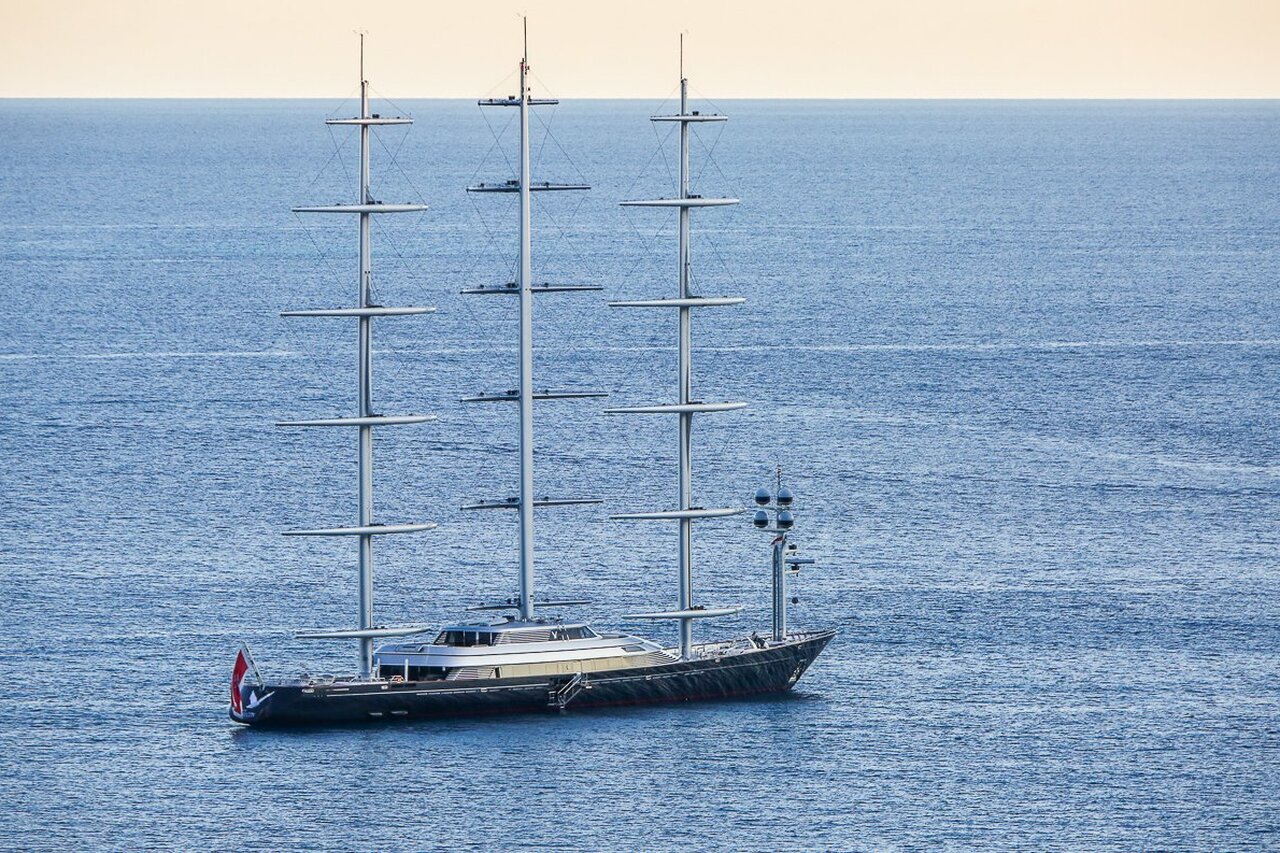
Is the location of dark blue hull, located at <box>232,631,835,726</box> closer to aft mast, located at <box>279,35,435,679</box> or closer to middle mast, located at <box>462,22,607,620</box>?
aft mast, located at <box>279,35,435,679</box>

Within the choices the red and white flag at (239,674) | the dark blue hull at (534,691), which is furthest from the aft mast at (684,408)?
the red and white flag at (239,674)

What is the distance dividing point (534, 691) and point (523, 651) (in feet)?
5.26

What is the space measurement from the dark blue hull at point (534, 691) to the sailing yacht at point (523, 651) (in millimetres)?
39

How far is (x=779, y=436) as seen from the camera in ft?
529

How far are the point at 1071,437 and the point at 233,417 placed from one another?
170 feet

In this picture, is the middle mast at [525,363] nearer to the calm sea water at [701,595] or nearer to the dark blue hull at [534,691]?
the dark blue hull at [534,691]

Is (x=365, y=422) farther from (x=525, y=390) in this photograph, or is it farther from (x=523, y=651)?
A: (x=523, y=651)

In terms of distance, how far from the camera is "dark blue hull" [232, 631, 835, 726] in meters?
100

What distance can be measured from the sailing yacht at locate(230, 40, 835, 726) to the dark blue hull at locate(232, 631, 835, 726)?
4cm

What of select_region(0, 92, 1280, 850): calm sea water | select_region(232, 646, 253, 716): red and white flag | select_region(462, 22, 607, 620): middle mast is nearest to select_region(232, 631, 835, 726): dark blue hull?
select_region(232, 646, 253, 716): red and white flag

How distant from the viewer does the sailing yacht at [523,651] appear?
10081 centimetres

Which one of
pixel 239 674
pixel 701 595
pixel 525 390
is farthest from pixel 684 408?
pixel 239 674

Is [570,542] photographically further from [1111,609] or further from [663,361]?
[663,361]

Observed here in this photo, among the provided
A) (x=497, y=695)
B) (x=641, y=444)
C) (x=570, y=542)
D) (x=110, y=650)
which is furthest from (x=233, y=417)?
(x=497, y=695)
